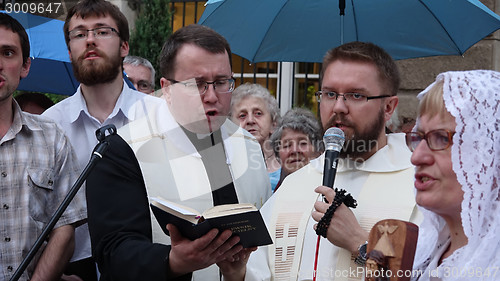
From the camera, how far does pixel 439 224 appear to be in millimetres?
2381

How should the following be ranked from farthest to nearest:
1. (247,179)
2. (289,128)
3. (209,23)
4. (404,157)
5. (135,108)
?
(289,128) → (209,23) → (135,108) → (247,179) → (404,157)

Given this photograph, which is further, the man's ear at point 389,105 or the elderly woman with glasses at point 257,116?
the elderly woman with glasses at point 257,116

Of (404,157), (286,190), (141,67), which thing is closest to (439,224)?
(404,157)

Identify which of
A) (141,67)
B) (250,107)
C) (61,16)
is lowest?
(250,107)

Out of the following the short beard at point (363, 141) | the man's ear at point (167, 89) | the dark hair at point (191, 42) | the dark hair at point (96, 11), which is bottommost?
the short beard at point (363, 141)

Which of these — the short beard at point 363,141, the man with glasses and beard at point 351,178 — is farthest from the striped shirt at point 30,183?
the short beard at point 363,141

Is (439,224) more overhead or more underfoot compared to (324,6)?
more underfoot

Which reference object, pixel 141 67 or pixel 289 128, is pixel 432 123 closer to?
pixel 289 128

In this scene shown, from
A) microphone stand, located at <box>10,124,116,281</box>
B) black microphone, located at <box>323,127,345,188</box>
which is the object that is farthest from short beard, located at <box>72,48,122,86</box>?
black microphone, located at <box>323,127,345,188</box>

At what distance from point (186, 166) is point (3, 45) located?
4.19 feet

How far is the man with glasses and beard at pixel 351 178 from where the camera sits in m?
3.05

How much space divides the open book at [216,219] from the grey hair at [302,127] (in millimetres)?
2740

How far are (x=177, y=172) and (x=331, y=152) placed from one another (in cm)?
91

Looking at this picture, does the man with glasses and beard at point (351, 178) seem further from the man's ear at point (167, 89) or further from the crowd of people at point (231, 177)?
the man's ear at point (167, 89)
